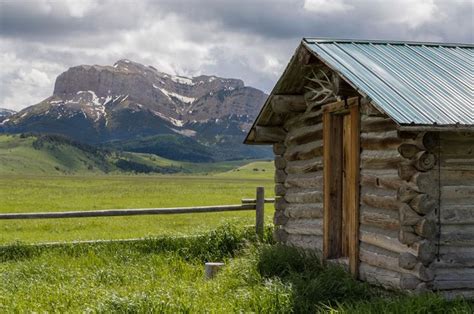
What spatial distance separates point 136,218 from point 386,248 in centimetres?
1958

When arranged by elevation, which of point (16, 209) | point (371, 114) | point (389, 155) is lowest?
point (16, 209)

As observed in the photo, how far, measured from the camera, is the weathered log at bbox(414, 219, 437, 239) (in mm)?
8508

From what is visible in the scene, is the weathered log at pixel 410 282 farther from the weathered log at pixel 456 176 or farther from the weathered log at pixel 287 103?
the weathered log at pixel 287 103

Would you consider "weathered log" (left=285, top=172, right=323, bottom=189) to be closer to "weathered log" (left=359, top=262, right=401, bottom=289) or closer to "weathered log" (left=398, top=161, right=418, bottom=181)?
"weathered log" (left=359, top=262, right=401, bottom=289)

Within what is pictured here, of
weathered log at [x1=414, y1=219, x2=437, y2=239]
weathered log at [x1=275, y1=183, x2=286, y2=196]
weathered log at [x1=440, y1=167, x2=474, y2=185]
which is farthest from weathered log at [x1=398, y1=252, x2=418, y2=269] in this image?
weathered log at [x1=275, y1=183, x2=286, y2=196]

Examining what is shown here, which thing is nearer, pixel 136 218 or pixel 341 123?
pixel 341 123

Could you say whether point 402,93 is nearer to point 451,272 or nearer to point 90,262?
point 451,272

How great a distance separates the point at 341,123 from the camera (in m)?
11.3

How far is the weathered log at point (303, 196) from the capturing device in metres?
12.0

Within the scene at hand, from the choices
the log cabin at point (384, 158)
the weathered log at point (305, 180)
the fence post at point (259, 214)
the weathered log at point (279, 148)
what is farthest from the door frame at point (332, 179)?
the fence post at point (259, 214)

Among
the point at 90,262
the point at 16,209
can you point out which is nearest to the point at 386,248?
the point at 90,262

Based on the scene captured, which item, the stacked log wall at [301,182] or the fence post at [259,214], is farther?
the fence post at [259,214]

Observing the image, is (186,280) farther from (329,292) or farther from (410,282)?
(410,282)

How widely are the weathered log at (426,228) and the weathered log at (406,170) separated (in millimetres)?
617
